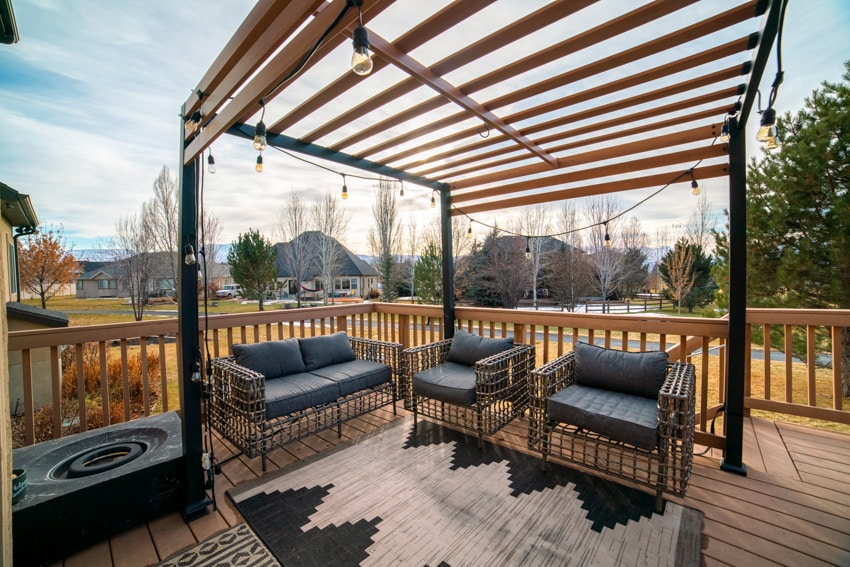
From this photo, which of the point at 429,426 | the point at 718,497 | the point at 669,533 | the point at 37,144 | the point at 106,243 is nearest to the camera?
the point at 669,533

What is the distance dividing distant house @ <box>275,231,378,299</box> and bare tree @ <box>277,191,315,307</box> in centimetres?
4

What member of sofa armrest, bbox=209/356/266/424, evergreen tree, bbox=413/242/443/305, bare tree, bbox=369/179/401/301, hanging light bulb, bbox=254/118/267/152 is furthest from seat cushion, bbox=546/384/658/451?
bare tree, bbox=369/179/401/301

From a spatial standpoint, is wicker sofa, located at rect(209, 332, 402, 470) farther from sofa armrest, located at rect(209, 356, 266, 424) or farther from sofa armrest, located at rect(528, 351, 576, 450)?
sofa armrest, located at rect(528, 351, 576, 450)

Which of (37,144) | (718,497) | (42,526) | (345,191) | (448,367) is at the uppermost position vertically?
(37,144)

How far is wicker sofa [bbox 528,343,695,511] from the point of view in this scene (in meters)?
2.11

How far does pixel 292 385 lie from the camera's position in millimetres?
2916

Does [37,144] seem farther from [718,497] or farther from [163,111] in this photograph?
[718,497]

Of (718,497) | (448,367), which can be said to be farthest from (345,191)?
(718,497)

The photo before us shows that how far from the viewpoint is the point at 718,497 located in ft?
7.32

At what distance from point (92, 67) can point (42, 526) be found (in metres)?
3.97

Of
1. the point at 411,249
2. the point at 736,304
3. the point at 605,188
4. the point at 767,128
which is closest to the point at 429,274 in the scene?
the point at 411,249

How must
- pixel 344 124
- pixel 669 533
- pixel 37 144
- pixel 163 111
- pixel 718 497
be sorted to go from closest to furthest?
pixel 669 533, pixel 718 497, pixel 344 124, pixel 163 111, pixel 37 144

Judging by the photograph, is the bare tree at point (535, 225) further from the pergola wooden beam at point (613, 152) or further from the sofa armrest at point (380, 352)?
the sofa armrest at point (380, 352)

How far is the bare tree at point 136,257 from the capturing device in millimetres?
10961
